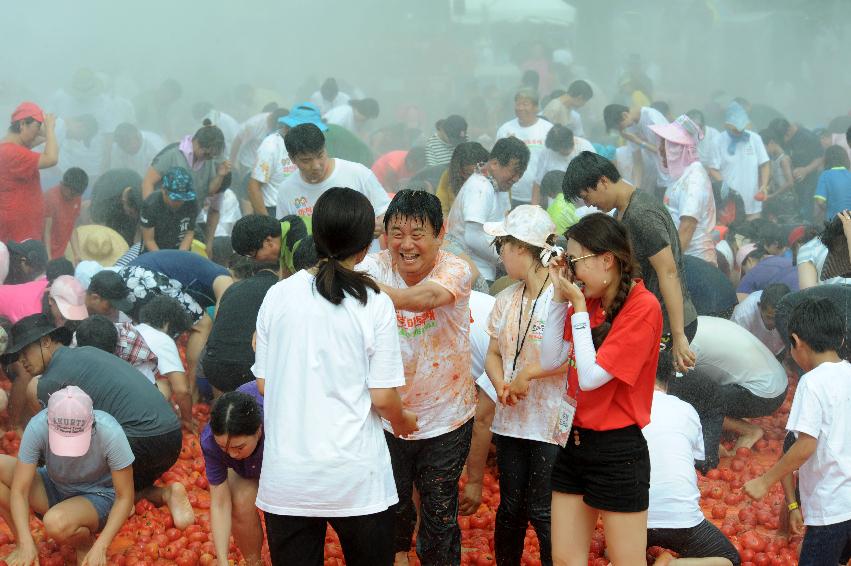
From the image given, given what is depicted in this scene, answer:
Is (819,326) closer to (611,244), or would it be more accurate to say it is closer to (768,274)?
(611,244)

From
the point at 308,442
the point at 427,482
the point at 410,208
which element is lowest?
the point at 427,482

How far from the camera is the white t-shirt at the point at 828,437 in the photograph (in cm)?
342

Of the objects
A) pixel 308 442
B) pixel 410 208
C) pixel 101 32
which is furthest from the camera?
pixel 101 32

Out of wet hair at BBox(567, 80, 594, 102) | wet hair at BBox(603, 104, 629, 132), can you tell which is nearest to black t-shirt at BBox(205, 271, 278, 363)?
wet hair at BBox(603, 104, 629, 132)

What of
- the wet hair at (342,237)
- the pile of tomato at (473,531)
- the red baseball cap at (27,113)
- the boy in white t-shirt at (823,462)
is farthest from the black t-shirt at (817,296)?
the red baseball cap at (27,113)

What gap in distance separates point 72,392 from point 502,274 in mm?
3179

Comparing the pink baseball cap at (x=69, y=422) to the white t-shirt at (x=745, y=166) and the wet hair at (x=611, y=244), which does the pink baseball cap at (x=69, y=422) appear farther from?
the white t-shirt at (x=745, y=166)

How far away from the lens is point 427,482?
3436mm

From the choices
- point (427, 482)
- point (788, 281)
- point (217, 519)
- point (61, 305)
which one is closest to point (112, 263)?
point (61, 305)

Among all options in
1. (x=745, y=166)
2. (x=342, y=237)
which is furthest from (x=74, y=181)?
(x=745, y=166)

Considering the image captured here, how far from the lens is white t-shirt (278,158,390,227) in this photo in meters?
5.54

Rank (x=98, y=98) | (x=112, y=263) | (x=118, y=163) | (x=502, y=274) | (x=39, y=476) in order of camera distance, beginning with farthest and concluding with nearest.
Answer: (x=98, y=98)
(x=118, y=163)
(x=112, y=263)
(x=502, y=274)
(x=39, y=476)

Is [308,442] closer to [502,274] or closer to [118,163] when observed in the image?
[502,274]

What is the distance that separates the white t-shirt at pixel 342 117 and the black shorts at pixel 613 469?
8.27m
